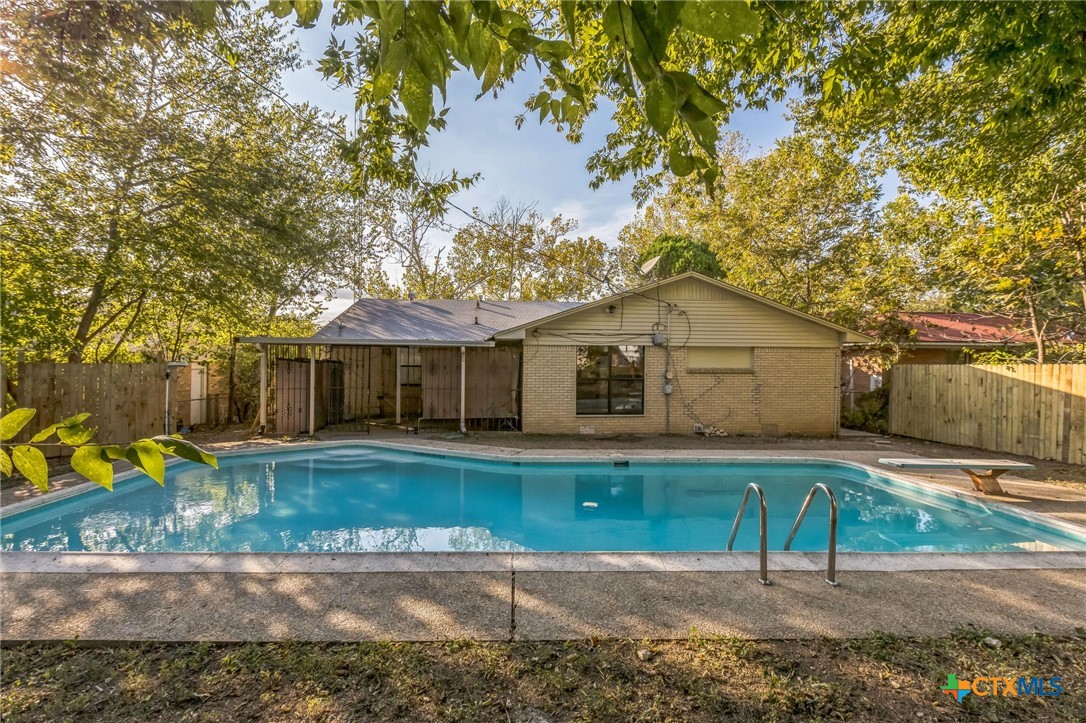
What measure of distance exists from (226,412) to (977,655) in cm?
1719

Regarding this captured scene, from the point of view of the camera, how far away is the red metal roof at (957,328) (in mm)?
15584

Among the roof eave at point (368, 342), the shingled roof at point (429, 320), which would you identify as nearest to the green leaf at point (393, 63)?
the roof eave at point (368, 342)

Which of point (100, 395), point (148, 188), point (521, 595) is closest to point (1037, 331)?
point (521, 595)

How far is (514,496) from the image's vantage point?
8180mm

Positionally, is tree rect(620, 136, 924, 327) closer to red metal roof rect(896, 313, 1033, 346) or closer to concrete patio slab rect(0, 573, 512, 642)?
red metal roof rect(896, 313, 1033, 346)

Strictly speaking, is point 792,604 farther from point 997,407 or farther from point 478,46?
point 997,407

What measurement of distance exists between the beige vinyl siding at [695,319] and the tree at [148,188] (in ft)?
Answer: 26.1

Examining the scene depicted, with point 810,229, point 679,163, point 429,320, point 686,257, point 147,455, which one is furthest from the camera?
point 686,257

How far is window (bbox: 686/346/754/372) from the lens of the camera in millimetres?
12938

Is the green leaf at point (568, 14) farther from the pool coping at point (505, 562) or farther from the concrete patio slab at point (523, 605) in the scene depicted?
the pool coping at point (505, 562)

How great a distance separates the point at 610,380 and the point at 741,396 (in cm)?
384

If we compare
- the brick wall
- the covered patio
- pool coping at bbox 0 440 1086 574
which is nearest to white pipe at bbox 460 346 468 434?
the covered patio

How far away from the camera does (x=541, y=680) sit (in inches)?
101

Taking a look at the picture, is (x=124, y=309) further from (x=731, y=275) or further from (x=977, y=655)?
(x=731, y=275)
